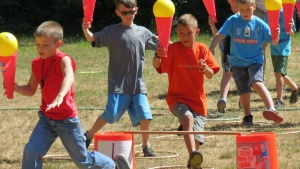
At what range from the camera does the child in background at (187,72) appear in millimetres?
7969

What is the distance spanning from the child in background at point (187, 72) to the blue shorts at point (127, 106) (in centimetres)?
42

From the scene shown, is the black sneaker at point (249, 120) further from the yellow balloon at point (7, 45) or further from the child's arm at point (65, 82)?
the yellow balloon at point (7, 45)

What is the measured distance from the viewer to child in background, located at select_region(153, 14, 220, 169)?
7.97 metres

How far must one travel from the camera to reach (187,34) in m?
8.03

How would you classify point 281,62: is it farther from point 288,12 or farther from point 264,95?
point 288,12

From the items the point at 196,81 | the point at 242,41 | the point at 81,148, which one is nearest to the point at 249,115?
the point at 242,41

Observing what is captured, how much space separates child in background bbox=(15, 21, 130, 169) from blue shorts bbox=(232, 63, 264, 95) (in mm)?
3211

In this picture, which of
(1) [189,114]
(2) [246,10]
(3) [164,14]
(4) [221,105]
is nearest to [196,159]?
(1) [189,114]

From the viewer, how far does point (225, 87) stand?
11070 millimetres

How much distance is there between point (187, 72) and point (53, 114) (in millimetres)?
1763

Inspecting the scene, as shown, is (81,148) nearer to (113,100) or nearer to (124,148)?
(124,148)

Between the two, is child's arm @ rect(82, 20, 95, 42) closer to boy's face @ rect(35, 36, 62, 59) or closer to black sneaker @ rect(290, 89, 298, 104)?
boy's face @ rect(35, 36, 62, 59)

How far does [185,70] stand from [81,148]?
170 cm

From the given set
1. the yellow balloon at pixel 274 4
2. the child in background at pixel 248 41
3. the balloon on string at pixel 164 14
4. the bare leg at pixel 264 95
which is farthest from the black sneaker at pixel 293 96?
the balloon on string at pixel 164 14
